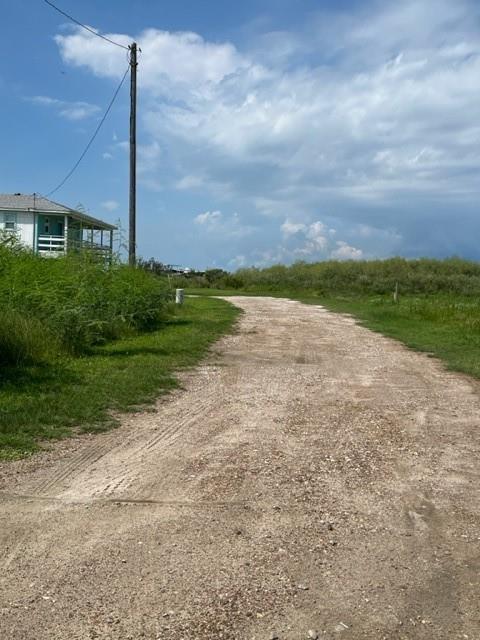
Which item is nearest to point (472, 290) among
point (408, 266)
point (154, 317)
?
point (408, 266)

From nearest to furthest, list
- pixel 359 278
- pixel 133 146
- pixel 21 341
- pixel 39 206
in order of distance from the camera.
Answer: pixel 21 341, pixel 133 146, pixel 39 206, pixel 359 278

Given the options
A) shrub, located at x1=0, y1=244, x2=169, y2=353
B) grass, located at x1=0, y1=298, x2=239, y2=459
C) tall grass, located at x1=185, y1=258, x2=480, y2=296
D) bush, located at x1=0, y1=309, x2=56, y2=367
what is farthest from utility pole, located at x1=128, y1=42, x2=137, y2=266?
tall grass, located at x1=185, y1=258, x2=480, y2=296

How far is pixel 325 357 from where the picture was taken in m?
14.0

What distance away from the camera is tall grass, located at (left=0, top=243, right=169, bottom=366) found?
37.2ft

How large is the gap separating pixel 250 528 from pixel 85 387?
5234 millimetres

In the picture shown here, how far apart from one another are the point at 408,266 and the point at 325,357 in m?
45.5

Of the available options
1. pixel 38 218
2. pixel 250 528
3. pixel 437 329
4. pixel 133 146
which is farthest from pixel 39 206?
pixel 250 528

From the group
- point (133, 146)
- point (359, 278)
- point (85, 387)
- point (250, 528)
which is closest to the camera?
point (250, 528)

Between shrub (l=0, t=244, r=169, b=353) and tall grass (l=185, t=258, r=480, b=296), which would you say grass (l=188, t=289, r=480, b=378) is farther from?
tall grass (l=185, t=258, r=480, b=296)

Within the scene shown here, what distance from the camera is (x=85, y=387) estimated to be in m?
9.41

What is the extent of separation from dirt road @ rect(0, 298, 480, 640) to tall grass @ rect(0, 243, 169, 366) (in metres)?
3.51

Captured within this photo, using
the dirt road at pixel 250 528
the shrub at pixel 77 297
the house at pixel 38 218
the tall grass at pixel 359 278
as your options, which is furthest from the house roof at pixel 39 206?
the dirt road at pixel 250 528

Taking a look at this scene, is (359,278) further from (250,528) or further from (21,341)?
(250,528)

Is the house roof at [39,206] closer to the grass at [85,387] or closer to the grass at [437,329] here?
the grass at [437,329]
